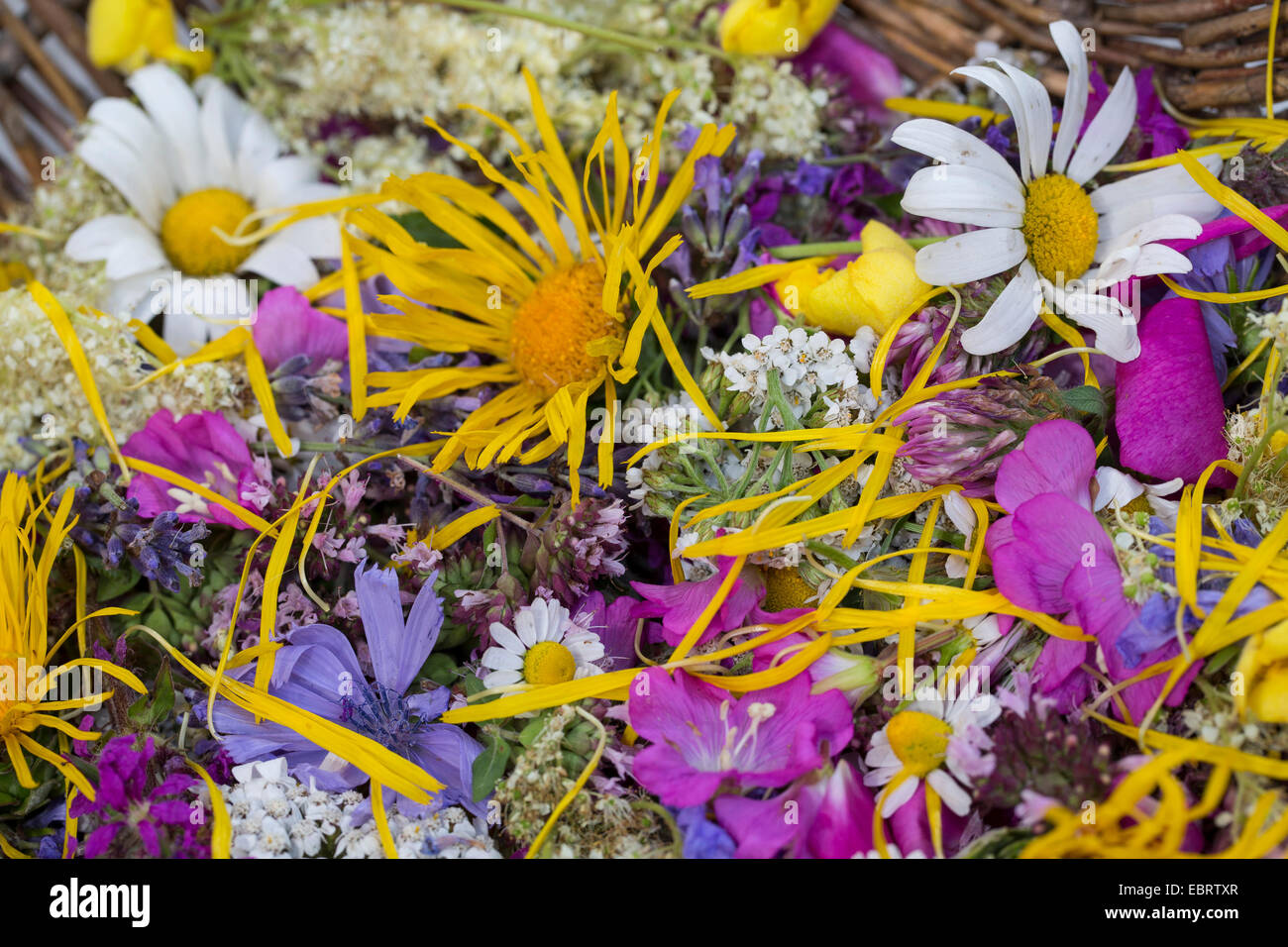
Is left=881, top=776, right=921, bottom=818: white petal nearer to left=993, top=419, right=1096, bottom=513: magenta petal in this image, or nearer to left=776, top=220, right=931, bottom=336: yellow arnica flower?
left=993, top=419, right=1096, bottom=513: magenta petal

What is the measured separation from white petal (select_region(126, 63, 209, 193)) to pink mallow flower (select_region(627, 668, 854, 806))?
2.30ft

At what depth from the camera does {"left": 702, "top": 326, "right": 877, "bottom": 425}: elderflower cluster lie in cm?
62

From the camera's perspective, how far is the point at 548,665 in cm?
60

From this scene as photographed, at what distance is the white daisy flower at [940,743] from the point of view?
1.70ft

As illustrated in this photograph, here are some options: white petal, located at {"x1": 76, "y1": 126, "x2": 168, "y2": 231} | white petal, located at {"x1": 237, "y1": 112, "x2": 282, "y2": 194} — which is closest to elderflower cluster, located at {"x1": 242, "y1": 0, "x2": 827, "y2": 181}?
white petal, located at {"x1": 237, "y1": 112, "x2": 282, "y2": 194}

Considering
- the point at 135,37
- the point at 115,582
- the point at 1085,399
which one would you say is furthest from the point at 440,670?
the point at 135,37

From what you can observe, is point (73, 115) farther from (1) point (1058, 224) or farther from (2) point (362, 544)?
(1) point (1058, 224)

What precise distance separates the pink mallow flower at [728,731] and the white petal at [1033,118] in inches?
15.9

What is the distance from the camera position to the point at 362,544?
67 centimetres

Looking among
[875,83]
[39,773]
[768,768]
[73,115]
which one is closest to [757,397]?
[768,768]

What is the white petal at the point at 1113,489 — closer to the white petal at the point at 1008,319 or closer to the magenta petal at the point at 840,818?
the white petal at the point at 1008,319

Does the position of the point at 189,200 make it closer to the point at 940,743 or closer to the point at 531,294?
the point at 531,294

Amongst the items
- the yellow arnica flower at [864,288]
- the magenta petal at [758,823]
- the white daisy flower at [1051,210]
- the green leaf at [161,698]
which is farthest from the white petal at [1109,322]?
the green leaf at [161,698]

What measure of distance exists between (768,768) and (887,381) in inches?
11.0
